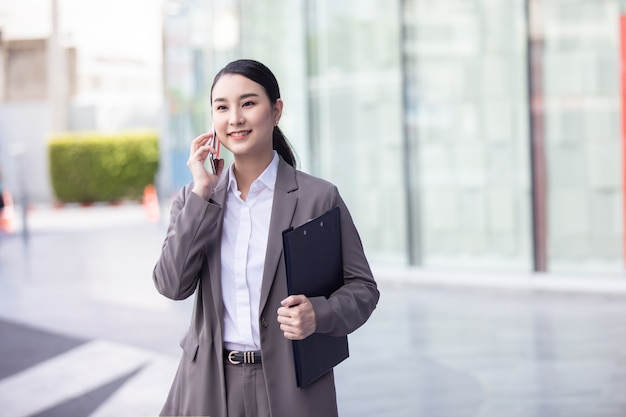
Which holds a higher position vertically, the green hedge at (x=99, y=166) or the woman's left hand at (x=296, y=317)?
the green hedge at (x=99, y=166)

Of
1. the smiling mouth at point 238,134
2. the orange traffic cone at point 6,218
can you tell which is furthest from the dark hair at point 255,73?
the orange traffic cone at point 6,218

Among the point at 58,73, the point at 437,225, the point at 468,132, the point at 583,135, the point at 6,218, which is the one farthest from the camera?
the point at 58,73

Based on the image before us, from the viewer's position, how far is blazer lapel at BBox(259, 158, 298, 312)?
7.08ft

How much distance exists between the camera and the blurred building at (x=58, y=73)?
87.9 feet

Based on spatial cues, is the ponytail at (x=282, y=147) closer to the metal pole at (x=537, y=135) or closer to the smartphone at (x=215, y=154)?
the smartphone at (x=215, y=154)

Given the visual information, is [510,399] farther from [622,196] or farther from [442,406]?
[622,196]

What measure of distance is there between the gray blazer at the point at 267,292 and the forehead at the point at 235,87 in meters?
0.19

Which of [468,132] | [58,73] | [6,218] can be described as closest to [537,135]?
[468,132]

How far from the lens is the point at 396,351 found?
6539 millimetres

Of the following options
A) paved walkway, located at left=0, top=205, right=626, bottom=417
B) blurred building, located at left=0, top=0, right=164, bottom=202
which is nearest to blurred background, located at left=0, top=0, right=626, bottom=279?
paved walkway, located at left=0, top=205, right=626, bottom=417

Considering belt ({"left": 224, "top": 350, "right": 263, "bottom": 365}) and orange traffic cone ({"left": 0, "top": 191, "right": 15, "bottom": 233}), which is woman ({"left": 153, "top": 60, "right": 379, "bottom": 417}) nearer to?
belt ({"left": 224, "top": 350, "right": 263, "bottom": 365})

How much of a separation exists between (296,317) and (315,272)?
14 centimetres

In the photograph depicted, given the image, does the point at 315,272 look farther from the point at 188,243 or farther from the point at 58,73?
the point at 58,73

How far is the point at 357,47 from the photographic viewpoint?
10195 mm
